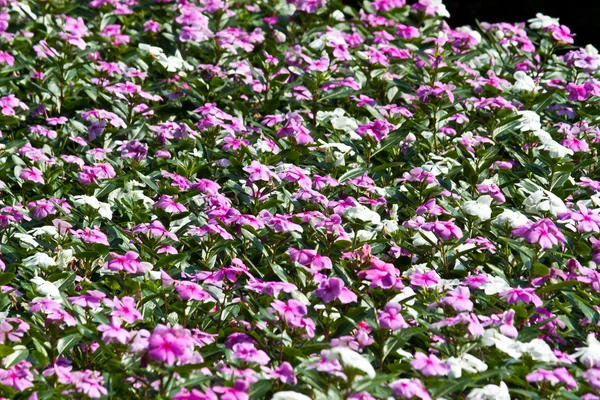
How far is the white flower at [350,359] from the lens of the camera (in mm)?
2631

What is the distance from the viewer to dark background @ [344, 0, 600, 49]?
29.0ft

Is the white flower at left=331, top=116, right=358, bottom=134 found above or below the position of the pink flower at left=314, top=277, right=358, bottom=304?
below

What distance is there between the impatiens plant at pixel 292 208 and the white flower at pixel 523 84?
3cm

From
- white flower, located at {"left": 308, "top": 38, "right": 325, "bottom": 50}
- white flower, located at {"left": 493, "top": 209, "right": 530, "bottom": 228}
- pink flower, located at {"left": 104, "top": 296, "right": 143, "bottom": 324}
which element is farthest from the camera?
white flower, located at {"left": 308, "top": 38, "right": 325, "bottom": 50}

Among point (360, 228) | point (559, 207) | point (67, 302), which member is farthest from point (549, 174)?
point (67, 302)

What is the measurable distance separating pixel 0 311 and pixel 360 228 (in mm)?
1256

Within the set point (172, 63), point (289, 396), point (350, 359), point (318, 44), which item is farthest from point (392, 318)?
point (318, 44)

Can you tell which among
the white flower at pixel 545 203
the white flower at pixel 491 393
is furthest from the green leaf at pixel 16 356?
the white flower at pixel 545 203

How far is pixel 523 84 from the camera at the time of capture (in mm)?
4977

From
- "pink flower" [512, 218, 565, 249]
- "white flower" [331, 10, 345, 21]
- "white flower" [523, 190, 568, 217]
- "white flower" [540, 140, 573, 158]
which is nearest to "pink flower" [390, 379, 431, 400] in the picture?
"pink flower" [512, 218, 565, 249]

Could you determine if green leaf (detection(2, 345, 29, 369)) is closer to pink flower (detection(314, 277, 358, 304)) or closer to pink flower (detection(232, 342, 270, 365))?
pink flower (detection(232, 342, 270, 365))

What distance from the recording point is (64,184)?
4203 mm

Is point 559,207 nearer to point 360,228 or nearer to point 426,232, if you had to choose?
point 426,232

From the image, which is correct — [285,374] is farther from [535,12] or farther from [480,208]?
[535,12]
